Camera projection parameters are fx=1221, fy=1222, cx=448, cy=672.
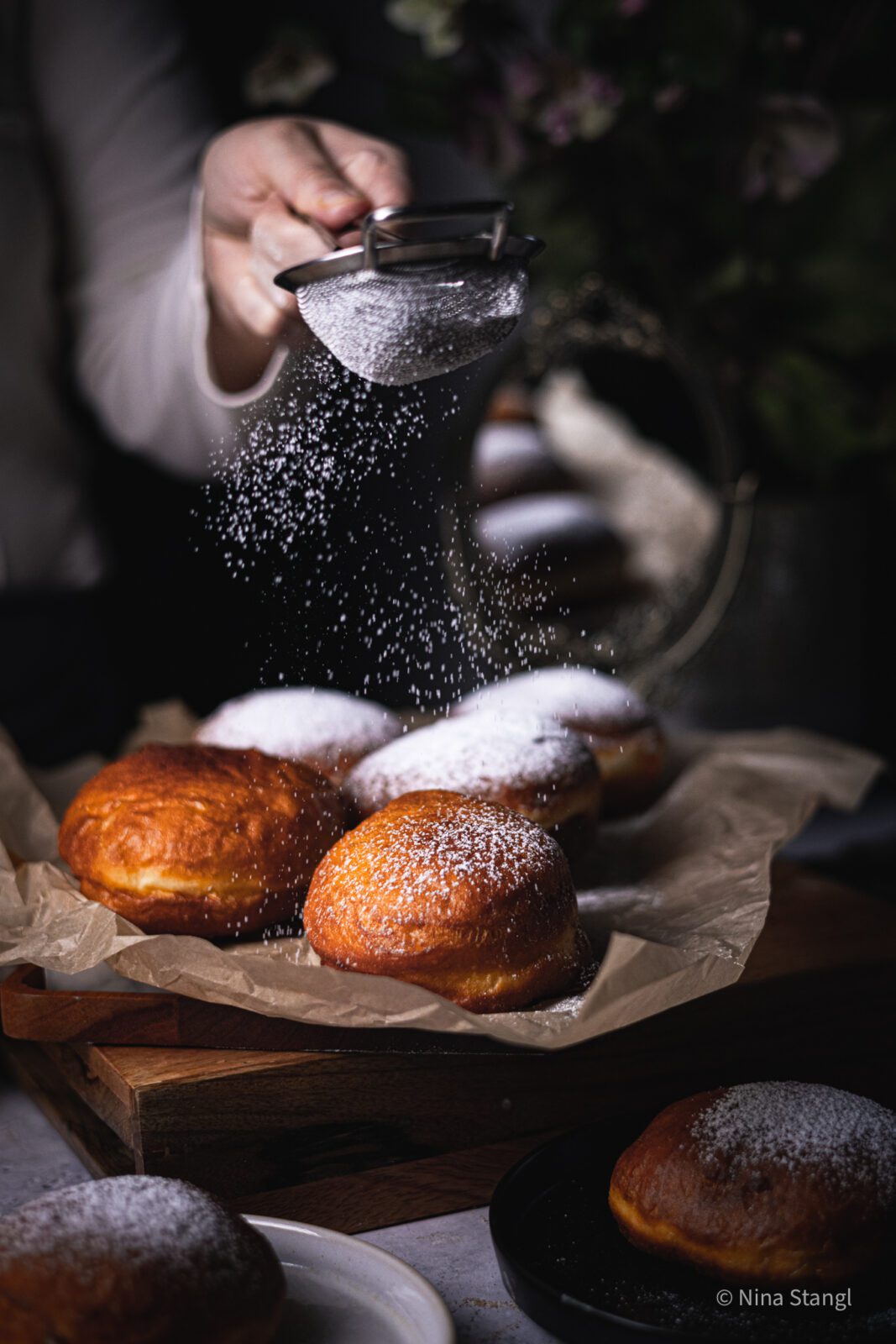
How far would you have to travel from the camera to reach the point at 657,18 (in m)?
1.31

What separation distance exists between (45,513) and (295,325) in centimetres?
75

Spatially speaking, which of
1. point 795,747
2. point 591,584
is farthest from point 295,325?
point 591,584

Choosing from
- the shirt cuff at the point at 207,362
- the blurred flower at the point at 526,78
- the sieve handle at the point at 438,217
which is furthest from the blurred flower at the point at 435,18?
the sieve handle at the point at 438,217

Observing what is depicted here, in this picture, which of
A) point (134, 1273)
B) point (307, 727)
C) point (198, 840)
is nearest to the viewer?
point (134, 1273)

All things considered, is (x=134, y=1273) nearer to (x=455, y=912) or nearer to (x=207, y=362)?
(x=455, y=912)

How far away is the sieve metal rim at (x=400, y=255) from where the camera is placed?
611 mm

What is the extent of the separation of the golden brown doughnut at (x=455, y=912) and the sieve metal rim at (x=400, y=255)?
0.32 m

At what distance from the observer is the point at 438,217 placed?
57 cm

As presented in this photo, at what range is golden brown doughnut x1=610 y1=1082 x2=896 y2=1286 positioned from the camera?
1.76 ft

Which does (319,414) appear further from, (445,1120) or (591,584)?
(591,584)

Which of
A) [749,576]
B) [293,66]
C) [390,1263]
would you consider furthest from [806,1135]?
[293,66]

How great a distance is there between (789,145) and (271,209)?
803mm

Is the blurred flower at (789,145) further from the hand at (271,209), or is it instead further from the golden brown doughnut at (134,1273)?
the golden brown doughnut at (134,1273)

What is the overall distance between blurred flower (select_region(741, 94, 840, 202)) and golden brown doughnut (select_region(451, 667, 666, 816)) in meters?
0.62
